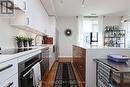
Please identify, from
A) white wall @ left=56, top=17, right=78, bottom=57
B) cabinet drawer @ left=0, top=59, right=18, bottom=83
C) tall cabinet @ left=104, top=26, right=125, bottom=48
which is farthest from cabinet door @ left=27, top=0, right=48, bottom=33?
tall cabinet @ left=104, top=26, right=125, bottom=48

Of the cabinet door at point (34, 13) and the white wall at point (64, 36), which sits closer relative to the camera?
the cabinet door at point (34, 13)

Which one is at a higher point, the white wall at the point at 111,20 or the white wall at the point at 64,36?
the white wall at the point at 111,20

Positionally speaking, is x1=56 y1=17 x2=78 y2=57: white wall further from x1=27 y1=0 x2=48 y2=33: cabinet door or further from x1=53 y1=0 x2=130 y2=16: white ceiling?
x1=27 y1=0 x2=48 y2=33: cabinet door

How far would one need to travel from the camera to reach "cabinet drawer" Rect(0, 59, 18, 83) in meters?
1.27

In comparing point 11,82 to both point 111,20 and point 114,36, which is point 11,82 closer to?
point 114,36

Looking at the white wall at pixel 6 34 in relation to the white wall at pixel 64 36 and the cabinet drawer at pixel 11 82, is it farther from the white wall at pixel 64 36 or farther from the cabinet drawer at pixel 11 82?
the white wall at pixel 64 36

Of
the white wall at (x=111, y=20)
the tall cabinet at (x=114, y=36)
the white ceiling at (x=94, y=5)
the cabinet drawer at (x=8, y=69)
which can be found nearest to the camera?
the cabinet drawer at (x=8, y=69)

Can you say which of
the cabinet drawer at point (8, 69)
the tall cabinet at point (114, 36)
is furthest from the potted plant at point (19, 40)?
the tall cabinet at point (114, 36)

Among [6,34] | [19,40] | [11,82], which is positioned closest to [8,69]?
[11,82]

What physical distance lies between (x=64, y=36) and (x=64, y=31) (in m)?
0.32

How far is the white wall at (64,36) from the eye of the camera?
10203mm

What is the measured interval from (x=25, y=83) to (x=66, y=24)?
331 inches

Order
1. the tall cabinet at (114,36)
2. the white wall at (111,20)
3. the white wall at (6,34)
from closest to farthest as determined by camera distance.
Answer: the white wall at (6,34) < the tall cabinet at (114,36) < the white wall at (111,20)

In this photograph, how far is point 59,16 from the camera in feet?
33.2
